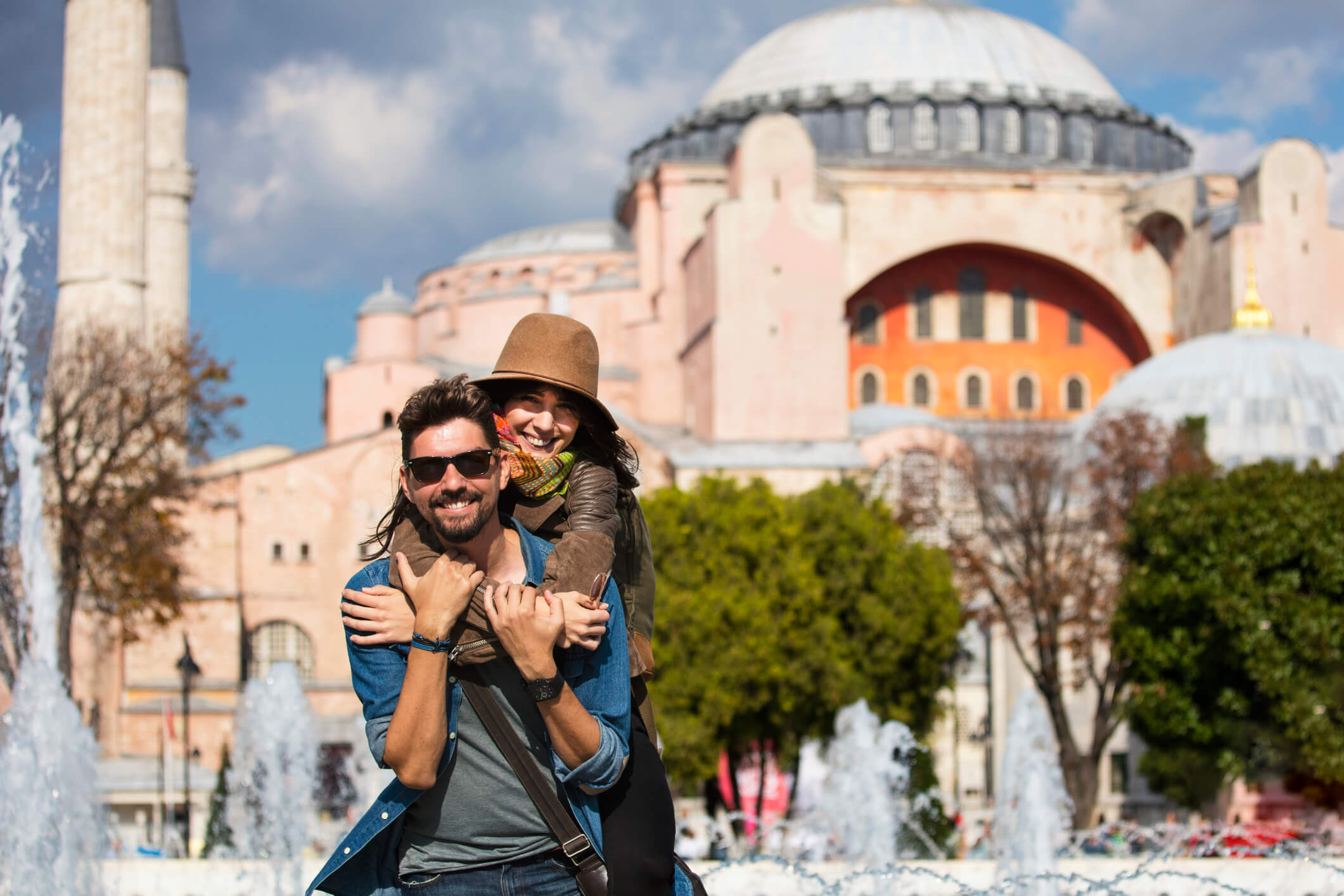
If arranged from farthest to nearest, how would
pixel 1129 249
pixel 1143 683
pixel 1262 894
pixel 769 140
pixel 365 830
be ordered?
pixel 1129 249 < pixel 769 140 < pixel 1143 683 < pixel 1262 894 < pixel 365 830

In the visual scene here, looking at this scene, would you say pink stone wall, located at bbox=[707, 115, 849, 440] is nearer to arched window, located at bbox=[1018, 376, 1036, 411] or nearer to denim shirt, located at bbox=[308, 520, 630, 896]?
arched window, located at bbox=[1018, 376, 1036, 411]

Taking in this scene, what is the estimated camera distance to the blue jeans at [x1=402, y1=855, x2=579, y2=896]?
319cm

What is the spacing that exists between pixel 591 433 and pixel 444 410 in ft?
2.04

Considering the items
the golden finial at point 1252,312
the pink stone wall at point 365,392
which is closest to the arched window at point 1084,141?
the golden finial at point 1252,312

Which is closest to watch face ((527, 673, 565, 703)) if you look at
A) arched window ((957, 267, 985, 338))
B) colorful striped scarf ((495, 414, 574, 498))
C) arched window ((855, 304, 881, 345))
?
colorful striped scarf ((495, 414, 574, 498))

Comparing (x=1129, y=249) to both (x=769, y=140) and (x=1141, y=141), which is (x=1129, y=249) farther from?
(x=769, y=140)

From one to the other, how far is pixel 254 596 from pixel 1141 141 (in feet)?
87.7

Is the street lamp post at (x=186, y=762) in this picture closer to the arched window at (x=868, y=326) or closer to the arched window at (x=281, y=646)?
the arched window at (x=281, y=646)

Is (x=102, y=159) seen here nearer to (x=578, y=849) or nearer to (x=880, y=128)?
(x=880, y=128)

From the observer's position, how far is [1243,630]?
2022 cm

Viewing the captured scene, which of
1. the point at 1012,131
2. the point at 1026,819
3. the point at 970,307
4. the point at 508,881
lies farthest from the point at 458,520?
the point at 1012,131

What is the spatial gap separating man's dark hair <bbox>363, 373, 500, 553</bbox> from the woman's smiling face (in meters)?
0.36

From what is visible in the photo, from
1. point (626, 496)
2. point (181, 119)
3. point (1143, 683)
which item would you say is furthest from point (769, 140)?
point (626, 496)

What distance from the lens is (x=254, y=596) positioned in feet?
111
